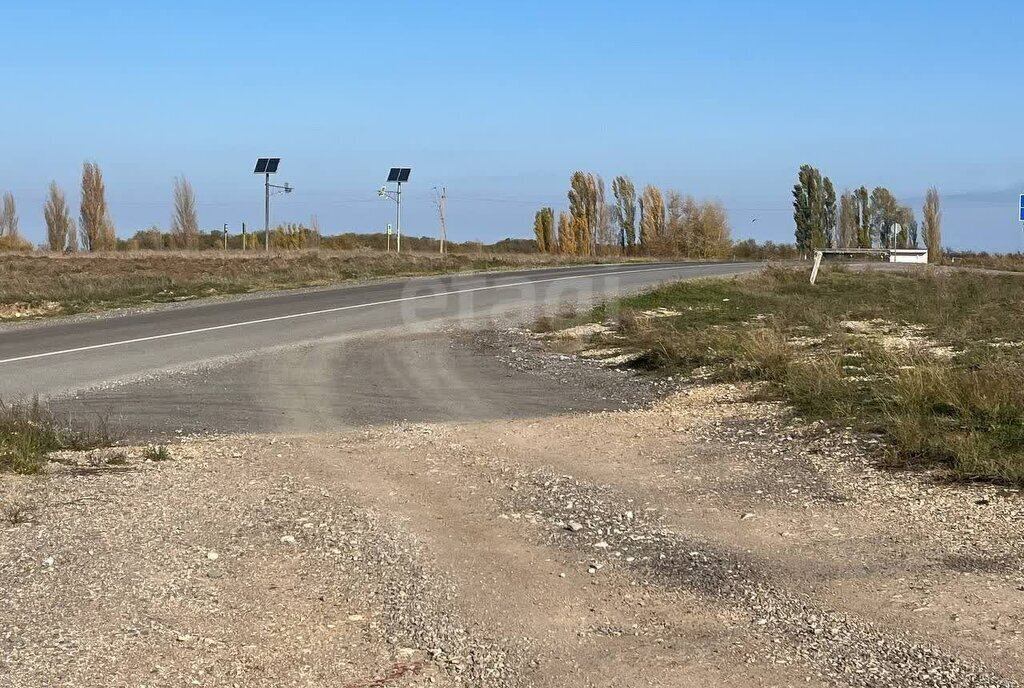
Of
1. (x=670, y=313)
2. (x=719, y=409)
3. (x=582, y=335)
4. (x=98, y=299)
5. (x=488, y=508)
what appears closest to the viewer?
(x=488, y=508)

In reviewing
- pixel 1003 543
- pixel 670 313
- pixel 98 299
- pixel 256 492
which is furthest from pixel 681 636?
pixel 98 299

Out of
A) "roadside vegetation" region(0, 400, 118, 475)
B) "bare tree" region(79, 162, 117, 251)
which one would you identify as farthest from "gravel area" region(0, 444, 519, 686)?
"bare tree" region(79, 162, 117, 251)

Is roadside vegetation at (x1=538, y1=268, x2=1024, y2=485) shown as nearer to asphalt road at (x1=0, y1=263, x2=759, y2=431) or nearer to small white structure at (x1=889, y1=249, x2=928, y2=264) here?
asphalt road at (x1=0, y1=263, x2=759, y2=431)

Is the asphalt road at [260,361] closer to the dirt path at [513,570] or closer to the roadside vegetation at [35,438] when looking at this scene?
the roadside vegetation at [35,438]

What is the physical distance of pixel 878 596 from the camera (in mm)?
5367

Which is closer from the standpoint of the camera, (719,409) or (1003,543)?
(1003,543)

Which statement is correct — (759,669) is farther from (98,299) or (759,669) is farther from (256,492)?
(98,299)

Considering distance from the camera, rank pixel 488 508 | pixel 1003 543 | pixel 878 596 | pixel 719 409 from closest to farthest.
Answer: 1. pixel 878 596
2. pixel 1003 543
3. pixel 488 508
4. pixel 719 409

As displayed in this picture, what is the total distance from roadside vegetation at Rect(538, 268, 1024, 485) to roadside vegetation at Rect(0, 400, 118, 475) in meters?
6.28

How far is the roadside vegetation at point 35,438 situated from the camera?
8078 millimetres

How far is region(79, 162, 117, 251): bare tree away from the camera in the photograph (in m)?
71.9

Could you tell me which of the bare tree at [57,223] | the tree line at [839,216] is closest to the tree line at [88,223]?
the bare tree at [57,223]

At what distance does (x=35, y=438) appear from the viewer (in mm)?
8812

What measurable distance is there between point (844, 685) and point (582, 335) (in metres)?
14.1
